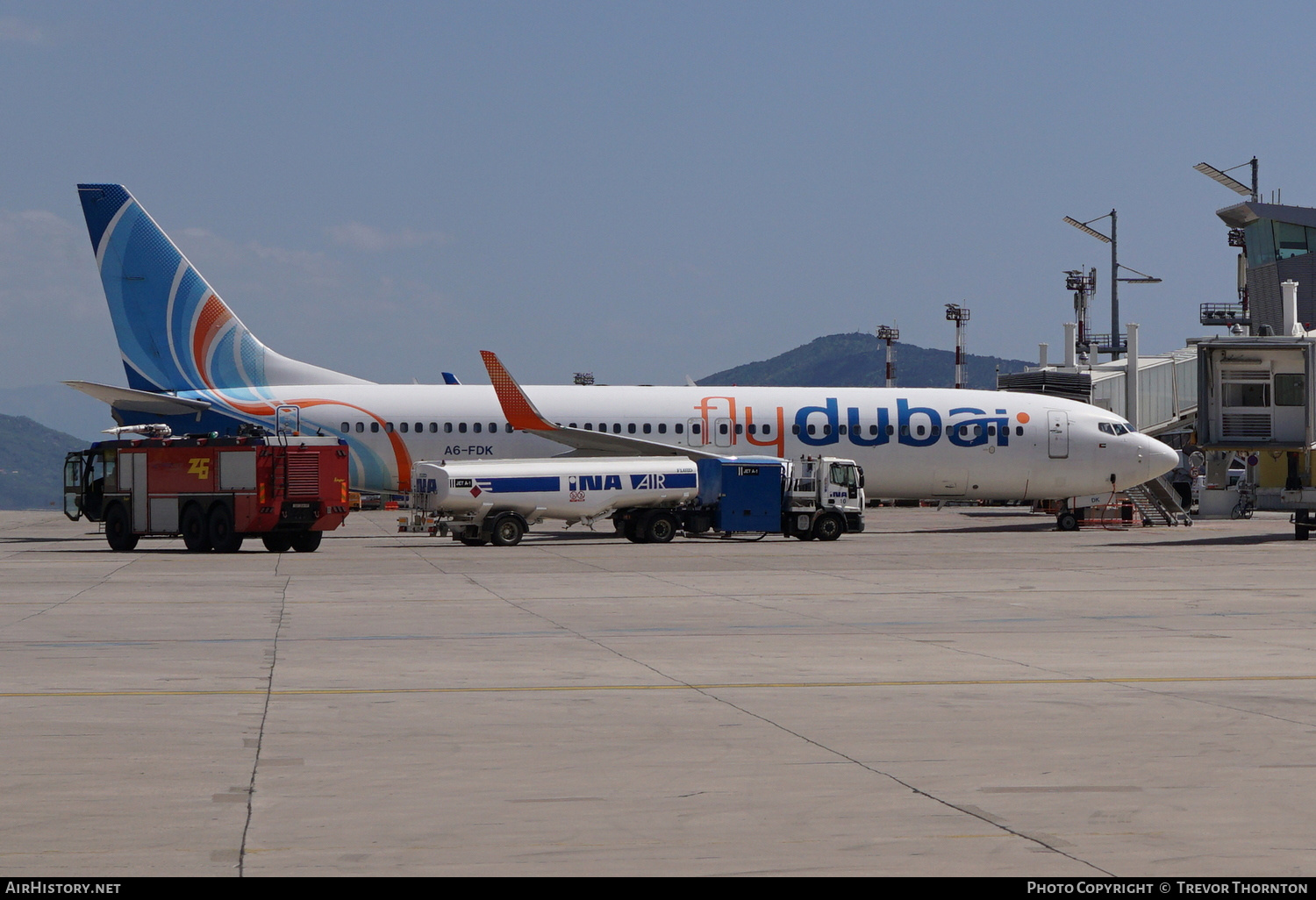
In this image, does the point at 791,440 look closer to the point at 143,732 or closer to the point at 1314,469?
the point at 1314,469

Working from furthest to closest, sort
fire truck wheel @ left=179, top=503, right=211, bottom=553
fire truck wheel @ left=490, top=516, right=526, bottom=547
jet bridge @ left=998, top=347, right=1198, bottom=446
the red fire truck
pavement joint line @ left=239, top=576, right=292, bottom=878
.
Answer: jet bridge @ left=998, top=347, right=1198, bottom=446 < fire truck wheel @ left=490, top=516, right=526, bottom=547 < fire truck wheel @ left=179, top=503, right=211, bottom=553 < the red fire truck < pavement joint line @ left=239, top=576, right=292, bottom=878

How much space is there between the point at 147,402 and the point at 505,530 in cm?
1372

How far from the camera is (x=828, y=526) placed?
4281 centimetres

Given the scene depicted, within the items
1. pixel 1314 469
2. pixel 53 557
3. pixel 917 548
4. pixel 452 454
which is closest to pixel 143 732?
pixel 53 557

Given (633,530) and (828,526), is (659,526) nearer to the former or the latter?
(633,530)

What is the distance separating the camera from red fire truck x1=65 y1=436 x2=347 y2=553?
122 ft

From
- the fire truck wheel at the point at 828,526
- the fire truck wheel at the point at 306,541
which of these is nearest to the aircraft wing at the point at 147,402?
the fire truck wheel at the point at 306,541

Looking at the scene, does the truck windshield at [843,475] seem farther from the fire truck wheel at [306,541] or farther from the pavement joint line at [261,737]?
the pavement joint line at [261,737]

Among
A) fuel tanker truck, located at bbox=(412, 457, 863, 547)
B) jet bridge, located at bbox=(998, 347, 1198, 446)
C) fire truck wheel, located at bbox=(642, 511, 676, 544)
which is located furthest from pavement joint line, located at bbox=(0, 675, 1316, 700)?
jet bridge, located at bbox=(998, 347, 1198, 446)

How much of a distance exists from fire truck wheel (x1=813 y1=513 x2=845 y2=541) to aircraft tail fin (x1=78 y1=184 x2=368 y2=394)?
61.7 ft

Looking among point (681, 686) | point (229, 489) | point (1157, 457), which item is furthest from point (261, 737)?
point (1157, 457)

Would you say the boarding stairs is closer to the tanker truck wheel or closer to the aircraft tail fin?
the tanker truck wheel

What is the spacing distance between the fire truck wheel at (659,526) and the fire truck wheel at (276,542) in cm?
1023
